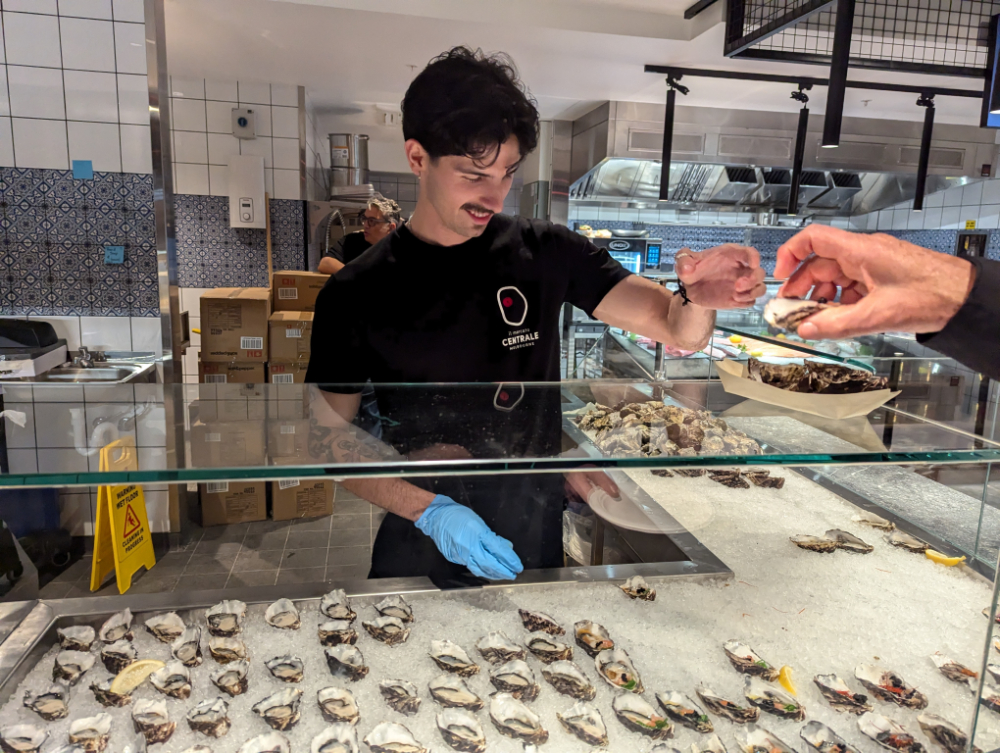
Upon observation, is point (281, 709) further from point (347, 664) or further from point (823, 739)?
point (823, 739)

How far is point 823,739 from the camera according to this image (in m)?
0.92

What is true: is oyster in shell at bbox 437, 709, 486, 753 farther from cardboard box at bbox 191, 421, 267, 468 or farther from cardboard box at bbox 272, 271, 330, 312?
cardboard box at bbox 272, 271, 330, 312

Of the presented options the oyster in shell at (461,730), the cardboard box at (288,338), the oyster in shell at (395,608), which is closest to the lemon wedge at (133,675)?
the oyster in shell at (395,608)

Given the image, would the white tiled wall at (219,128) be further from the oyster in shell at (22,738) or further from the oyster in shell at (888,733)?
the oyster in shell at (888,733)

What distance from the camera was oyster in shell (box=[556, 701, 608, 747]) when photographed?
91cm

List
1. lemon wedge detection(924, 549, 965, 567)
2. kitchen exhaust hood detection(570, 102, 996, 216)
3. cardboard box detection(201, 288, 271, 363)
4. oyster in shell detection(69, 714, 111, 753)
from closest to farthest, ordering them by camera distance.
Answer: oyster in shell detection(69, 714, 111, 753) → lemon wedge detection(924, 549, 965, 567) → cardboard box detection(201, 288, 271, 363) → kitchen exhaust hood detection(570, 102, 996, 216)

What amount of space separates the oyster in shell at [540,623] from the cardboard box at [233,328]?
10.0 ft

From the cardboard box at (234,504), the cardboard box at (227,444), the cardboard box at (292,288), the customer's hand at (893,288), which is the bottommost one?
the cardboard box at (234,504)

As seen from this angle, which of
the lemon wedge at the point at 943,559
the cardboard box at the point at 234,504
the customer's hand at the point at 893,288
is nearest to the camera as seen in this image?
the customer's hand at the point at 893,288

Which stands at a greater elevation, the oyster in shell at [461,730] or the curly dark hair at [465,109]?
the curly dark hair at [465,109]

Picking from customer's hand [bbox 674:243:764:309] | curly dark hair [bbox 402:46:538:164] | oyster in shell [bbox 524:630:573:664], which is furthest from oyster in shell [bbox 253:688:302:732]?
curly dark hair [bbox 402:46:538:164]

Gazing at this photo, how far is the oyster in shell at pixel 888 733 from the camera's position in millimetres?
913

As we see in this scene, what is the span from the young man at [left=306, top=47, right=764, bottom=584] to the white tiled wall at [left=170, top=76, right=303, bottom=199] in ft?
12.8

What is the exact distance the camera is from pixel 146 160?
3.06 meters
